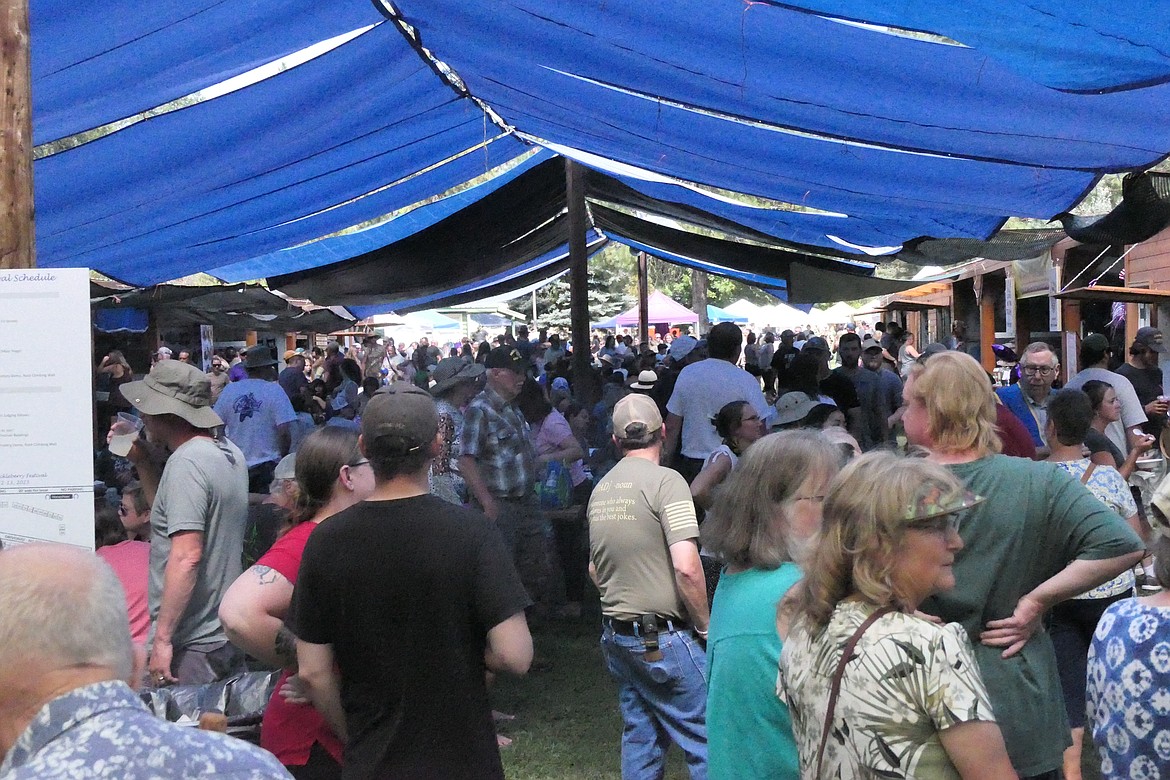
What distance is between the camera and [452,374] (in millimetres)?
6441

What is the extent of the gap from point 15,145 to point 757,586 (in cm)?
245

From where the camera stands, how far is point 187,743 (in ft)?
4.51

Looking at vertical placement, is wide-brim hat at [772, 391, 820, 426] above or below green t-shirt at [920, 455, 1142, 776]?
above

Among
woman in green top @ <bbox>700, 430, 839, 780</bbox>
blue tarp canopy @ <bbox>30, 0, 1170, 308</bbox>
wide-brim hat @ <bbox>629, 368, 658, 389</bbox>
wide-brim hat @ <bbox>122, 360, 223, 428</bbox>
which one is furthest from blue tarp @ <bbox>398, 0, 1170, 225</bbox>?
wide-brim hat @ <bbox>629, 368, 658, 389</bbox>

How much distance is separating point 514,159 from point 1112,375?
18.1ft

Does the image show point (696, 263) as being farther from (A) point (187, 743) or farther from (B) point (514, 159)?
(A) point (187, 743)

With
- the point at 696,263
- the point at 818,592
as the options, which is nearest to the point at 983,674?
the point at 818,592

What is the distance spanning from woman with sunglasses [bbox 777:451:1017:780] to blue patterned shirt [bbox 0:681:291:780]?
3.29 ft

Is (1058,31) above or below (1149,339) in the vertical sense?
above

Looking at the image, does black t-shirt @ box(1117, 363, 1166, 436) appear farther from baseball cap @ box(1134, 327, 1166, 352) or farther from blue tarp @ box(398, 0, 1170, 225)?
blue tarp @ box(398, 0, 1170, 225)

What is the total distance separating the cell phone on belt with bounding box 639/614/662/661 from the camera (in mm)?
3494

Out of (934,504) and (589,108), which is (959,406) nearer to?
(934,504)

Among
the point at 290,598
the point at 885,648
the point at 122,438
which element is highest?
the point at 122,438

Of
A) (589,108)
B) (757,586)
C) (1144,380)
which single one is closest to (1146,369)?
(1144,380)
